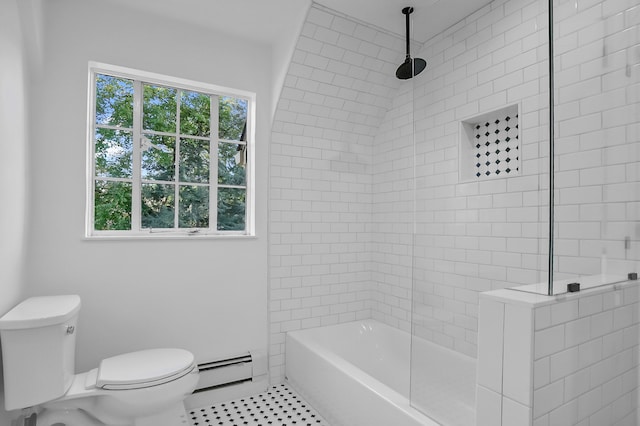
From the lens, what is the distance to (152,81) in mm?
2570

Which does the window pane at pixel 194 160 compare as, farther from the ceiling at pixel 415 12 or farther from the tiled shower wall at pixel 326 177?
the ceiling at pixel 415 12

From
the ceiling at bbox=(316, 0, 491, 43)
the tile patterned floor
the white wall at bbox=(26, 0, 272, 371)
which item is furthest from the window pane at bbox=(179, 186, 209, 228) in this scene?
the ceiling at bbox=(316, 0, 491, 43)

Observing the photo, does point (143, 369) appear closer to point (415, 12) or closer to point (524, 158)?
point (524, 158)

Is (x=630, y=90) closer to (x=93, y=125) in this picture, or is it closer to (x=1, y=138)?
(x=1, y=138)

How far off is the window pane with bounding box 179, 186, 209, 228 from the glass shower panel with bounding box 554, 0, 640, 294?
2309 millimetres

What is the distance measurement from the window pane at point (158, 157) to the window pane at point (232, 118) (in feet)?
1.37

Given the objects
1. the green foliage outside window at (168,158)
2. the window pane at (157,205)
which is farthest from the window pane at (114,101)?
the window pane at (157,205)

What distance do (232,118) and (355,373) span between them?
2132 millimetres

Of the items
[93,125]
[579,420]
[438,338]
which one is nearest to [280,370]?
[438,338]

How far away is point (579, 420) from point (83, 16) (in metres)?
3.36

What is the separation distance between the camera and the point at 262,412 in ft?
7.87

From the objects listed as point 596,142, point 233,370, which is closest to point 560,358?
point 596,142

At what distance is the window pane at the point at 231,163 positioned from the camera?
2836 mm

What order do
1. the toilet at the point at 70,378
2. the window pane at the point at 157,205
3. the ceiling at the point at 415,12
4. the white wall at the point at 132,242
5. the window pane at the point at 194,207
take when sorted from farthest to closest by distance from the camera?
the window pane at the point at 194,207 → the window pane at the point at 157,205 → the white wall at the point at 132,242 → the ceiling at the point at 415,12 → the toilet at the point at 70,378
